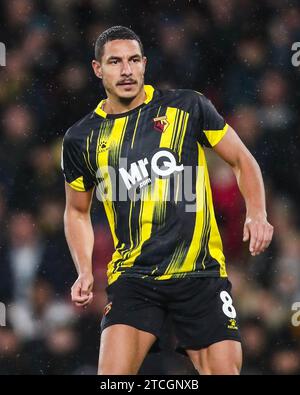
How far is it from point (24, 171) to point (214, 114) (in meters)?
2.17

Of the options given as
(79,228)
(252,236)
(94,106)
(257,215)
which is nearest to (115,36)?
(79,228)

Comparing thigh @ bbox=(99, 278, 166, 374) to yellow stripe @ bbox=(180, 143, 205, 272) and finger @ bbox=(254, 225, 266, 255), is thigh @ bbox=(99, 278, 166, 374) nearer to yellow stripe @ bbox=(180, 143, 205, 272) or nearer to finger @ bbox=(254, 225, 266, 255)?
yellow stripe @ bbox=(180, 143, 205, 272)

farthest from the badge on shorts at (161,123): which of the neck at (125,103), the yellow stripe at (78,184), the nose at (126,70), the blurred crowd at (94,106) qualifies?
the blurred crowd at (94,106)

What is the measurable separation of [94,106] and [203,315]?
98.3 inches

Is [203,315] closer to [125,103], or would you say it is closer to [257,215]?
[257,215]

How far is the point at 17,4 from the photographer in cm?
Result: 663

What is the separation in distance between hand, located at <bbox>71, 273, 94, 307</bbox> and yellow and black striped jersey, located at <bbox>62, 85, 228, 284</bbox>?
0.44ft

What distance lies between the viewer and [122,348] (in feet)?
13.6

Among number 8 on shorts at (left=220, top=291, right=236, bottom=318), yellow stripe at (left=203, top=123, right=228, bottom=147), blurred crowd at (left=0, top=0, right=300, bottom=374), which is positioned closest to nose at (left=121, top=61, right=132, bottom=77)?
yellow stripe at (left=203, top=123, right=228, bottom=147)

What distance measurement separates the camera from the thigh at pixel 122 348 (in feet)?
13.6

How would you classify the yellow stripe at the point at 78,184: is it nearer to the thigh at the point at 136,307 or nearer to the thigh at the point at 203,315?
the thigh at the point at 136,307

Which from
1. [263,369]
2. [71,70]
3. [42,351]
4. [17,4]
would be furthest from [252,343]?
[17,4]

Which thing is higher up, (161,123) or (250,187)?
(161,123)

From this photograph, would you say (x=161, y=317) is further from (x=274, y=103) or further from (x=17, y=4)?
(x=17, y=4)
